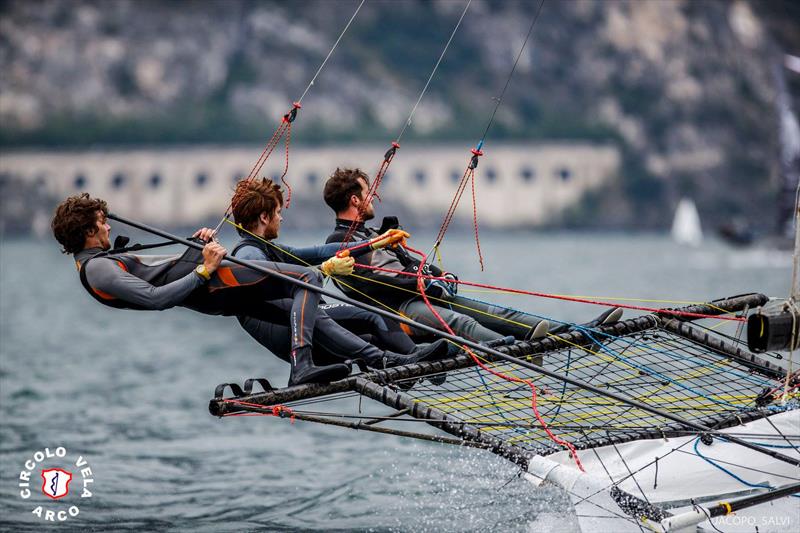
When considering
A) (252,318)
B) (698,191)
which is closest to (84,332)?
(252,318)

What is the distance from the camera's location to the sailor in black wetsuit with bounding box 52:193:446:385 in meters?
6.03

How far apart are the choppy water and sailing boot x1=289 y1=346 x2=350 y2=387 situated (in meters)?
1.25

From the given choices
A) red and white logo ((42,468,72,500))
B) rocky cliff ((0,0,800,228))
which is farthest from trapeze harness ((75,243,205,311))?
rocky cliff ((0,0,800,228))

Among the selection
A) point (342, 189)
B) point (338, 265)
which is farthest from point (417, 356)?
point (342, 189)

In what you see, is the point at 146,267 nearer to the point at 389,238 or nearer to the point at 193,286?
the point at 193,286

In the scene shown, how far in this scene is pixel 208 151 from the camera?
291ft

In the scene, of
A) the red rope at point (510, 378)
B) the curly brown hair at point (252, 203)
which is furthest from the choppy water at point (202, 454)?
the curly brown hair at point (252, 203)

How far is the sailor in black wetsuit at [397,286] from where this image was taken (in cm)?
692

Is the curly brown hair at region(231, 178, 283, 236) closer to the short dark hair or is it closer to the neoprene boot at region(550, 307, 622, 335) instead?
the short dark hair

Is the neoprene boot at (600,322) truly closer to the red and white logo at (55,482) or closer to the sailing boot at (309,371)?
the sailing boot at (309,371)

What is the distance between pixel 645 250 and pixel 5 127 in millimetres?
49790

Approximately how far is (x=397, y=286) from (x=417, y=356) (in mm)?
605

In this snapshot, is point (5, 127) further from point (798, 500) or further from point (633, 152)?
point (798, 500)

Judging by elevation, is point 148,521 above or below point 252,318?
below
